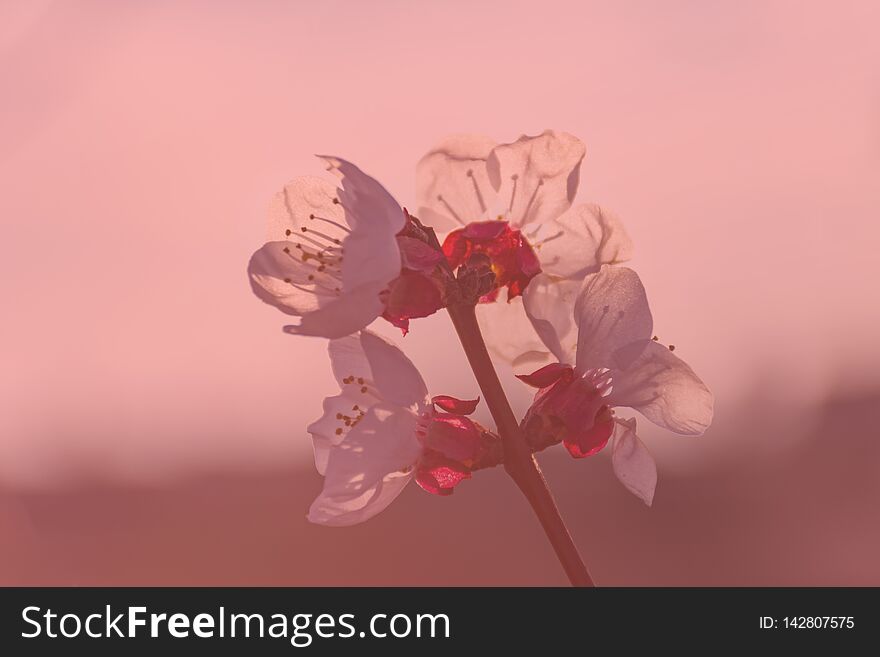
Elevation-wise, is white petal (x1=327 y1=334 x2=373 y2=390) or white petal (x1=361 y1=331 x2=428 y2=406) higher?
white petal (x1=327 y1=334 x2=373 y2=390)

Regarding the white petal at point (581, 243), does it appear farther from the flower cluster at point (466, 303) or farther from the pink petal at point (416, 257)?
the pink petal at point (416, 257)

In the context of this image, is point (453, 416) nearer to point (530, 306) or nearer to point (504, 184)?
point (530, 306)

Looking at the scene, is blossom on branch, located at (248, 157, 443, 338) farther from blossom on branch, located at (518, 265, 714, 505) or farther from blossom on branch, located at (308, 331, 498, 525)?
Answer: blossom on branch, located at (518, 265, 714, 505)

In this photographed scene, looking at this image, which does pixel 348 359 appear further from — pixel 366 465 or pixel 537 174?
pixel 537 174

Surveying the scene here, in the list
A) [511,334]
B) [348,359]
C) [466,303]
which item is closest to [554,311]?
[511,334]

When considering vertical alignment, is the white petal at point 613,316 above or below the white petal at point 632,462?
above

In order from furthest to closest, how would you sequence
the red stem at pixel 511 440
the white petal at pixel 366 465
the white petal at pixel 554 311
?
the white petal at pixel 554 311 < the white petal at pixel 366 465 < the red stem at pixel 511 440

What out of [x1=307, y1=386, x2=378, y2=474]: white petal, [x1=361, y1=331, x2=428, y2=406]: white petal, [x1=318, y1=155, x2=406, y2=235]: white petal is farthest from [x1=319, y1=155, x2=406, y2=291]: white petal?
[x1=307, y1=386, x2=378, y2=474]: white petal

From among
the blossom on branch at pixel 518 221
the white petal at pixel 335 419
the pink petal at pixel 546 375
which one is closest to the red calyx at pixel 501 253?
the blossom on branch at pixel 518 221
